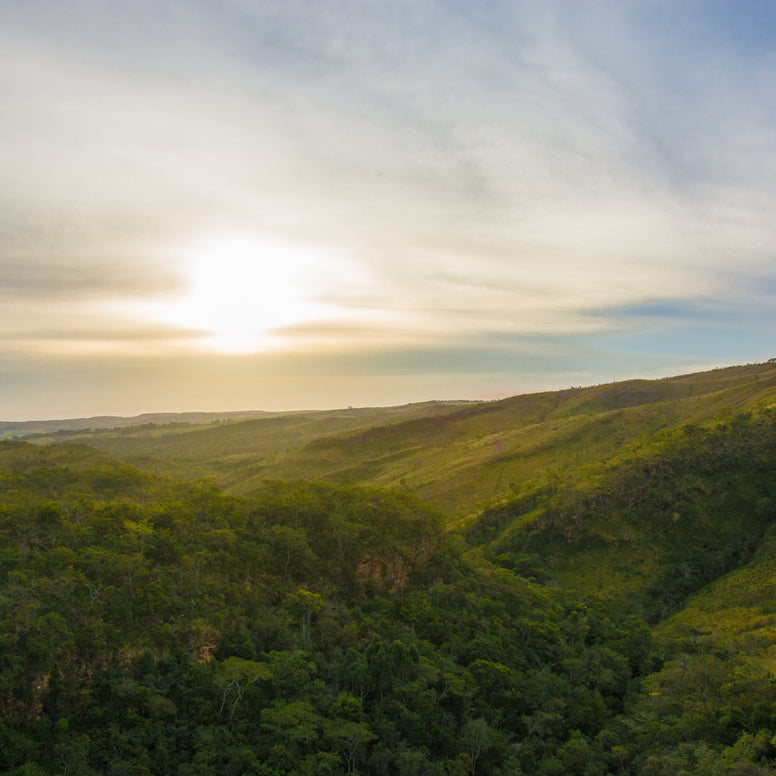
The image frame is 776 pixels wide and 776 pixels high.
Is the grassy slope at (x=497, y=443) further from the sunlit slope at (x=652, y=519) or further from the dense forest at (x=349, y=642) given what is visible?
the dense forest at (x=349, y=642)

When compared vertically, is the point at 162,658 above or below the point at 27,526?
below

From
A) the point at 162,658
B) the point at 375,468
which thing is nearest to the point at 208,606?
the point at 162,658

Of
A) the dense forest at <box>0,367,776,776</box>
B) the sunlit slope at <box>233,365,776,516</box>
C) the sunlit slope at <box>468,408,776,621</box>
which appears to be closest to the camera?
the dense forest at <box>0,367,776,776</box>

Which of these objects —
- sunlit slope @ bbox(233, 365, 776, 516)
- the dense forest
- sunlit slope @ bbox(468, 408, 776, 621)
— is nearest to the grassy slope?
sunlit slope @ bbox(233, 365, 776, 516)

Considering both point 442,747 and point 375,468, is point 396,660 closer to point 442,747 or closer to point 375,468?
point 442,747

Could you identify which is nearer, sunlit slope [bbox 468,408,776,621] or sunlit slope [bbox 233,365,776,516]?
sunlit slope [bbox 468,408,776,621]

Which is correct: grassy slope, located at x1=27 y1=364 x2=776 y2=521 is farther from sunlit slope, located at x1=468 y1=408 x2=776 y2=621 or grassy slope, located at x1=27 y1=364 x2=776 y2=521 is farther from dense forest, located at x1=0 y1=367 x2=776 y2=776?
dense forest, located at x1=0 y1=367 x2=776 y2=776
